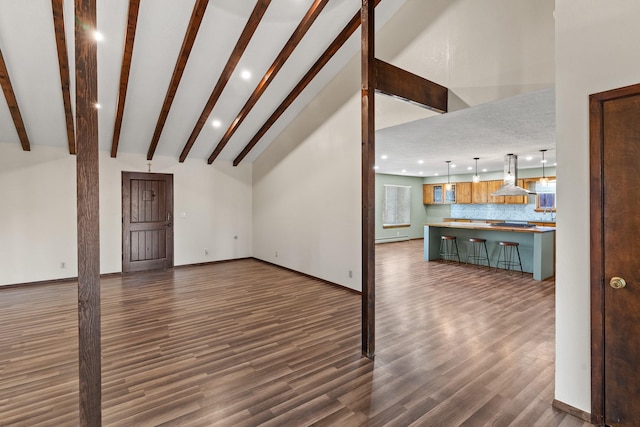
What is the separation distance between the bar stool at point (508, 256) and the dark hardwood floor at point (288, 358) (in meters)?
1.37

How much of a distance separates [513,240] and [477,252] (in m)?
0.90

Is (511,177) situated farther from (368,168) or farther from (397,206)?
(368,168)

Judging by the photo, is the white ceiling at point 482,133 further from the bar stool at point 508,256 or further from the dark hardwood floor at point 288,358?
the dark hardwood floor at point 288,358

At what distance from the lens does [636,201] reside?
192 cm

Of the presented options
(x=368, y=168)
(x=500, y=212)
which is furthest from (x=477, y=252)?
(x=368, y=168)

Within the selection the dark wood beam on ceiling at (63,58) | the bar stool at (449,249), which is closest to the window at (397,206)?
the bar stool at (449,249)

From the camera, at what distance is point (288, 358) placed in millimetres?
2982

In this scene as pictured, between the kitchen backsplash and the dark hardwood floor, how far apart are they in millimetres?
5600

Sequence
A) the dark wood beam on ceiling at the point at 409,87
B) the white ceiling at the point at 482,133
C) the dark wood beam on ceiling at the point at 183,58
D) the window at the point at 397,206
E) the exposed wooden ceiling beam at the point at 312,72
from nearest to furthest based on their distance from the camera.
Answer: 1. the dark wood beam on ceiling at the point at 409,87
2. the dark wood beam on ceiling at the point at 183,58
3. the white ceiling at the point at 482,133
4. the exposed wooden ceiling beam at the point at 312,72
5. the window at the point at 397,206

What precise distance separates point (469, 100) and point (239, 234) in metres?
6.31

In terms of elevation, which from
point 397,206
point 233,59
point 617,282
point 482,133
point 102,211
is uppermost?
point 233,59

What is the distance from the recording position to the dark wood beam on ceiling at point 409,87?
3218mm

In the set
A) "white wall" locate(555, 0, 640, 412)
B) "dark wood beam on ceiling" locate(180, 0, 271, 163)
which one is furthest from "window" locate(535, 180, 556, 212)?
"dark wood beam on ceiling" locate(180, 0, 271, 163)

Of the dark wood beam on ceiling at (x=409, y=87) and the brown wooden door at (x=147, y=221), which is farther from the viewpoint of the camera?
the brown wooden door at (x=147, y=221)
